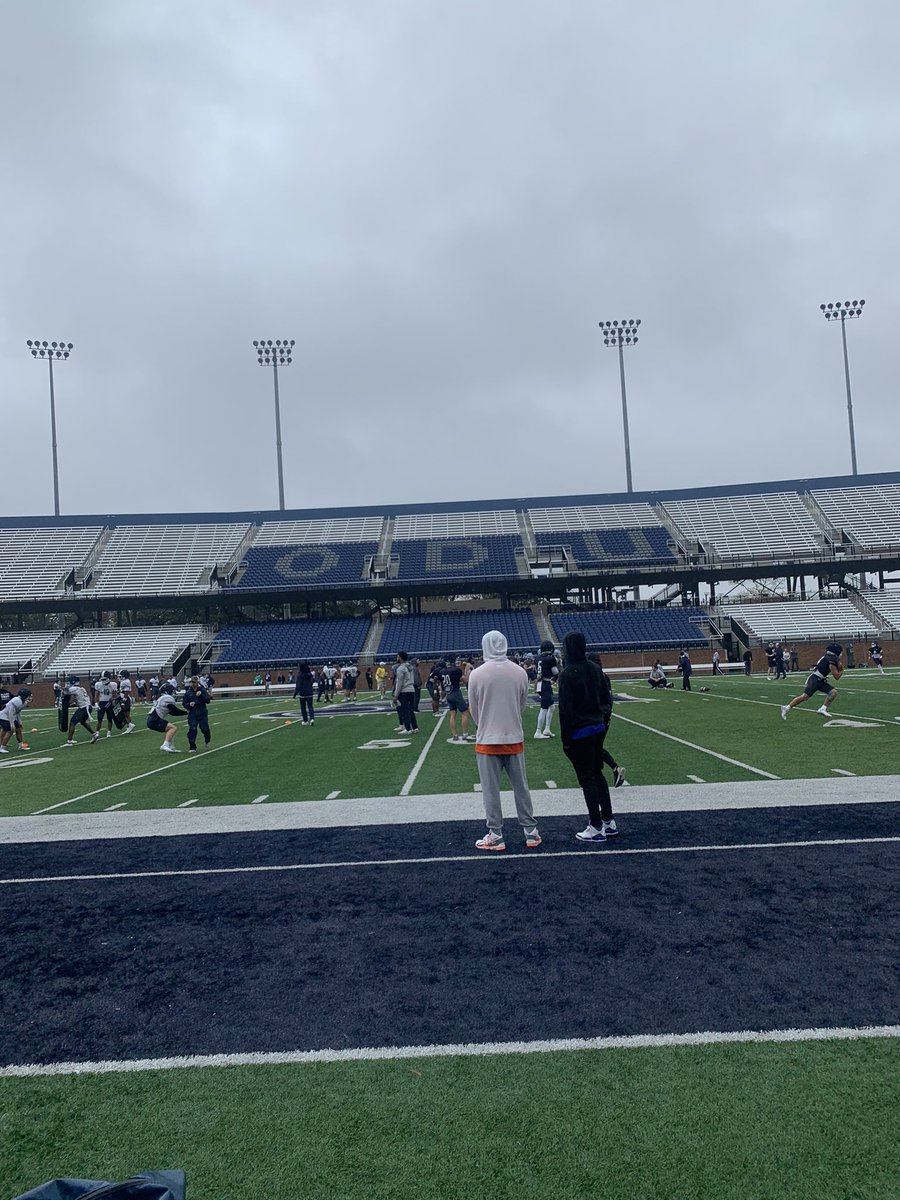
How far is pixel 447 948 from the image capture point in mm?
4305

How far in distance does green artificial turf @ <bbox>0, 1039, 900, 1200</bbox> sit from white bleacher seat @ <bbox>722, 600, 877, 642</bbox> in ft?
142

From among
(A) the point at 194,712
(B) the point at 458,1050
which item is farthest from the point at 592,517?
(B) the point at 458,1050

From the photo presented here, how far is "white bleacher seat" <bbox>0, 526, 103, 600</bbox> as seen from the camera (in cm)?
4900

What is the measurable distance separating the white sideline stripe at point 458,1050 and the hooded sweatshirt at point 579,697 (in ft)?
11.0

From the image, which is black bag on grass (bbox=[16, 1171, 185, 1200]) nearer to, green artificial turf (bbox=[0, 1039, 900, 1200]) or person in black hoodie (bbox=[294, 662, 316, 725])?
green artificial turf (bbox=[0, 1039, 900, 1200])

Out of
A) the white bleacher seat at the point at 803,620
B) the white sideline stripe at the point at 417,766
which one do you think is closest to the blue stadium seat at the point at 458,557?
the white bleacher seat at the point at 803,620

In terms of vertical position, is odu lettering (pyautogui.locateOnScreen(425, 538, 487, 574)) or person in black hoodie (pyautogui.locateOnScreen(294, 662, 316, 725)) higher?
odu lettering (pyautogui.locateOnScreen(425, 538, 487, 574))

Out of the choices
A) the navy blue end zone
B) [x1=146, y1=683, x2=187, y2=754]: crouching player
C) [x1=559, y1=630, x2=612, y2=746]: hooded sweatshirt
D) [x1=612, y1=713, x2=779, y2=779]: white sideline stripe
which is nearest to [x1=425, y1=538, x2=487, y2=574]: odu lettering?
[x1=612, y1=713, x2=779, y2=779]: white sideline stripe

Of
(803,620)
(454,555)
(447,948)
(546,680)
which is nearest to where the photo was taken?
(447,948)

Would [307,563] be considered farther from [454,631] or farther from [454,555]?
[454,631]

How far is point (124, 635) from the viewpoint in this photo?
1924 inches

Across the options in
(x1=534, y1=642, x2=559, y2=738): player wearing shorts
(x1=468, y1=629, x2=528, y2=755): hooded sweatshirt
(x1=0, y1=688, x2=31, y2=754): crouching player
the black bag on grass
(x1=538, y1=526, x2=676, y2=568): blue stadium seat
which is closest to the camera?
the black bag on grass

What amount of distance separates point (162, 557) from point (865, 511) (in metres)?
49.1

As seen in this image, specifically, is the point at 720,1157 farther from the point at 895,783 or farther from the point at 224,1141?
the point at 895,783
